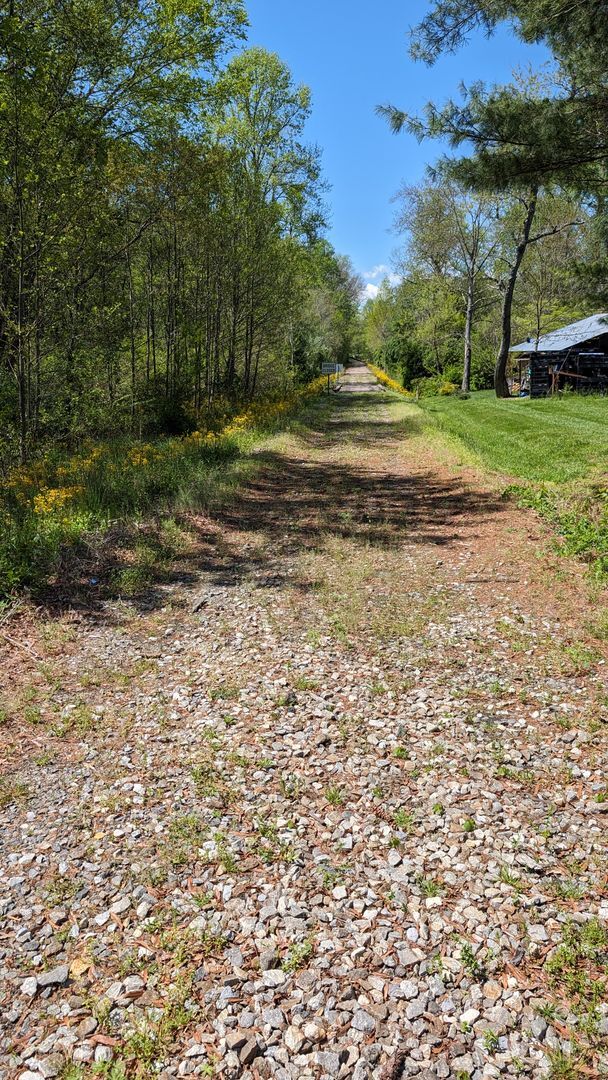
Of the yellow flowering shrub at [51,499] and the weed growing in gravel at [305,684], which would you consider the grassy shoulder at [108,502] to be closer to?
Result: the yellow flowering shrub at [51,499]

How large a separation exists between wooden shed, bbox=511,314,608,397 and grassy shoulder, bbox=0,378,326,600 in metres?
19.6

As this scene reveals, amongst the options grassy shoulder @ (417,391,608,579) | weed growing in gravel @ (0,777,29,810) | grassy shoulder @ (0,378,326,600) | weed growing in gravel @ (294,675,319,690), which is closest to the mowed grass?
grassy shoulder @ (417,391,608,579)

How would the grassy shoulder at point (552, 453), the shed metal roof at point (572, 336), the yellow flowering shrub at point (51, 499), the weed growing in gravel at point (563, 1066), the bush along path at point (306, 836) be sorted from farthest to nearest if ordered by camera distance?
the shed metal roof at point (572, 336), the grassy shoulder at point (552, 453), the yellow flowering shrub at point (51, 499), the bush along path at point (306, 836), the weed growing in gravel at point (563, 1066)

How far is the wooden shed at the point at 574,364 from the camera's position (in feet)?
89.0

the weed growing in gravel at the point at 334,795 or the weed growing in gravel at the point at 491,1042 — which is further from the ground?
the weed growing in gravel at the point at 334,795

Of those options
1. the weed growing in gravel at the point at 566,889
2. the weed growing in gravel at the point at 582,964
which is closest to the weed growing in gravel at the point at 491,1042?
the weed growing in gravel at the point at 582,964

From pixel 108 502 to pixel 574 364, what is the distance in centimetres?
2534

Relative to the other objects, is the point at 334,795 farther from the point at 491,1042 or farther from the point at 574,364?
the point at 574,364

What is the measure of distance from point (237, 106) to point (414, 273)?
19.3 m

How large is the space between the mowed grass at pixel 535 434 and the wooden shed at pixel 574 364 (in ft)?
5.03

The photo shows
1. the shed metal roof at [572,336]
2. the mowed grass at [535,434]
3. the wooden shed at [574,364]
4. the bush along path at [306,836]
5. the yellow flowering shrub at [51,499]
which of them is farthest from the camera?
the shed metal roof at [572,336]

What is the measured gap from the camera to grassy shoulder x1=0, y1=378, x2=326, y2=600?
→ 6.64 metres

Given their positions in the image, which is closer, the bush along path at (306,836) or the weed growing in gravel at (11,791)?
the bush along path at (306,836)

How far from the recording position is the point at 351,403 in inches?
1347
